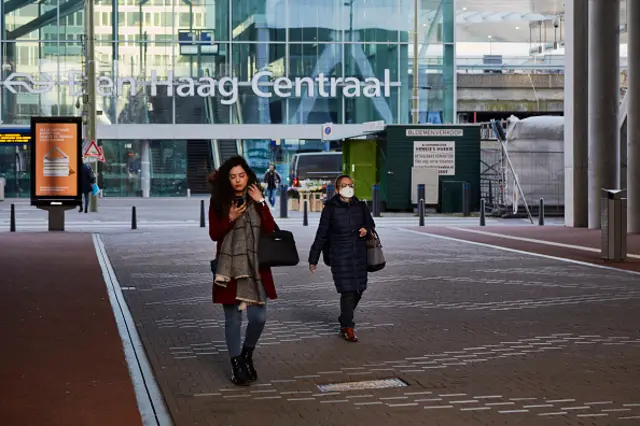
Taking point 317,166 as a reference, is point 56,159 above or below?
above

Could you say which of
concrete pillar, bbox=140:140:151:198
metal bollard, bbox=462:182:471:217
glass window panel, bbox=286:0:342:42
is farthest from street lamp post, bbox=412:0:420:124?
metal bollard, bbox=462:182:471:217

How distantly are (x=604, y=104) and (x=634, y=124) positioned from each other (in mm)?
2148

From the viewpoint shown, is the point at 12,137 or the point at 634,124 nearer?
the point at 634,124

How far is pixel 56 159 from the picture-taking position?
32.1m

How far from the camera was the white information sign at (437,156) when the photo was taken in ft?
135

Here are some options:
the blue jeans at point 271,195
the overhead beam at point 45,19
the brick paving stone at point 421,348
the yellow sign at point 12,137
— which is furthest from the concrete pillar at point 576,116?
the overhead beam at point 45,19

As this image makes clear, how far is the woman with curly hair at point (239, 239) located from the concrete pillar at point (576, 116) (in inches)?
983

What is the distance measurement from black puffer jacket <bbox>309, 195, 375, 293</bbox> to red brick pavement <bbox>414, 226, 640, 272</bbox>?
9181mm

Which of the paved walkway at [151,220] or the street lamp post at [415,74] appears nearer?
the paved walkway at [151,220]

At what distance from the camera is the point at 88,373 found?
9.41 m

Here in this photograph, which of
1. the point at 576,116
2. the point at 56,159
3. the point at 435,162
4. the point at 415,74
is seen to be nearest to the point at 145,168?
the point at 415,74

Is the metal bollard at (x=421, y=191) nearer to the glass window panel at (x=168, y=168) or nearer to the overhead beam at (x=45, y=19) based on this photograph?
the glass window panel at (x=168, y=168)

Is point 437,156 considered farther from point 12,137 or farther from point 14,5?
point 14,5

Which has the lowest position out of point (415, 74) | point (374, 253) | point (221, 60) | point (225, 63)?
point (374, 253)
